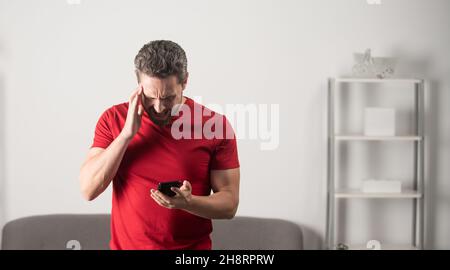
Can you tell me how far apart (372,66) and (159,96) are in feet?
3.85

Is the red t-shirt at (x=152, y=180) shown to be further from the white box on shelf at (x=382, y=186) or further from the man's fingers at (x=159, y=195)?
the white box on shelf at (x=382, y=186)

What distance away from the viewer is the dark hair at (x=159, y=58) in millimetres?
1326

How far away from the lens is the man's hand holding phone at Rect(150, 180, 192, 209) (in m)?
1.20

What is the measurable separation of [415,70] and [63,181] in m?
1.48

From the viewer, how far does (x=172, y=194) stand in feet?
3.96

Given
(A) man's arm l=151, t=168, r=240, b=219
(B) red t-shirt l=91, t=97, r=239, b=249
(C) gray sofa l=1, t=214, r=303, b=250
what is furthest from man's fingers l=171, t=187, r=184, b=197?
(C) gray sofa l=1, t=214, r=303, b=250

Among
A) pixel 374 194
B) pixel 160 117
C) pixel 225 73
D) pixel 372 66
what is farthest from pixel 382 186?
pixel 160 117

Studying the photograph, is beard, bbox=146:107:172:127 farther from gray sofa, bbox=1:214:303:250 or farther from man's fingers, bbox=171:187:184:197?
gray sofa, bbox=1:214:303:250

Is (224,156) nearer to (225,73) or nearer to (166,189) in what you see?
(166,189)

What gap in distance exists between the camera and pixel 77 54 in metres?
2.24

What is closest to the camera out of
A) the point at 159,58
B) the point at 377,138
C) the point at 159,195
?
the point at 159,195
